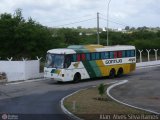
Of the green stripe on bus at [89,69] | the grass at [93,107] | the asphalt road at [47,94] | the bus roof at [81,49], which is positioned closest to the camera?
the grass at [93,107]

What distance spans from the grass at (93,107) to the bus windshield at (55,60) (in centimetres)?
912

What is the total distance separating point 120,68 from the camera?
42.0 m

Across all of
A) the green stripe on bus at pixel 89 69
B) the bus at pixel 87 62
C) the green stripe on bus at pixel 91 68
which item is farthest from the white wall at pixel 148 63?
the green stripe on bus at pixel 89 69

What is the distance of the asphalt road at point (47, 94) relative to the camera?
2128 cm

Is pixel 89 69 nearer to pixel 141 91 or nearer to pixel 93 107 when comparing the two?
pixel 141 91

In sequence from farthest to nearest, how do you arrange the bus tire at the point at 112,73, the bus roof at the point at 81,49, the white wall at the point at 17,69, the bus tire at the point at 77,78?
the bus tire at the point at 112,73 → the white wall at the point at 17,69 → the bus tire at the point at 77,78 → the bus roof at the point at 81,49

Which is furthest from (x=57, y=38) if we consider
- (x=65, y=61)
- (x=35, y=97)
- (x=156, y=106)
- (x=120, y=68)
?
(x=156, y=106)

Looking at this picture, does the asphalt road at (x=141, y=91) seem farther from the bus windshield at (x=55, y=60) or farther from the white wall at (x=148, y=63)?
the white wall at (x=148, y=63)

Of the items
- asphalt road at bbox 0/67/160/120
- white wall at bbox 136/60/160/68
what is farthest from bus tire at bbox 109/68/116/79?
white wall at bbox 136/60/160/68

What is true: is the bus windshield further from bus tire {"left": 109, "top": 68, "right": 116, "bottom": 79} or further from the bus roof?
bus tire {"left": 109, "top": 68, "right": 116, "bottom": 79}

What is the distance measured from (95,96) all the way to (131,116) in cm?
835

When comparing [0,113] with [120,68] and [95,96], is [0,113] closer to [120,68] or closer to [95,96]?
[95,96]

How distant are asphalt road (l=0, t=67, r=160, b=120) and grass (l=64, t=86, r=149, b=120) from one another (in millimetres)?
653

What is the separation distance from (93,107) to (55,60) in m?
15.0
